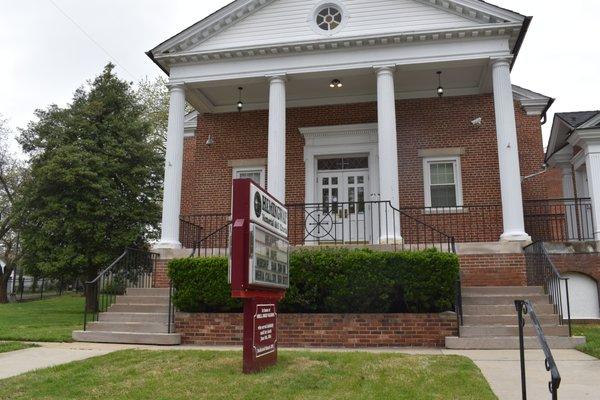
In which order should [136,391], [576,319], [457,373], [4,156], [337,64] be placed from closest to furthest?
[136,391], [457,373], [576,319], [337,64], [4,156]

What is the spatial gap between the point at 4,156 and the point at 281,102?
28206 mm

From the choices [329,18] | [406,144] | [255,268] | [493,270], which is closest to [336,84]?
[329,18]

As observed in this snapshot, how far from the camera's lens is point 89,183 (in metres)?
20.4

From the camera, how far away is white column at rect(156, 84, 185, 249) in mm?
13922

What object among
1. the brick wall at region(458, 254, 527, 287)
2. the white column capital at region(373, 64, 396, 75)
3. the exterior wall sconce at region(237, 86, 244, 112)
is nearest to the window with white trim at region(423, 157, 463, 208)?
the white column capital at region(373, 64, 396, 75)

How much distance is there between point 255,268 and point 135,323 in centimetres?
502

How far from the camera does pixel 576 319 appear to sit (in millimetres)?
13133

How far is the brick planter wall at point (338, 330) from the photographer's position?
9.62 metres

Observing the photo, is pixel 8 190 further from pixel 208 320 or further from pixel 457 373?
pixel 457 373

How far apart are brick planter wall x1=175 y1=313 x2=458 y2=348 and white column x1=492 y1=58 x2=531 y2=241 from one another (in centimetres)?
398

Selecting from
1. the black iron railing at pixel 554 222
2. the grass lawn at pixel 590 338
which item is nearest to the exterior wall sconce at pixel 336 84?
the black iron railing at pixel 554 222

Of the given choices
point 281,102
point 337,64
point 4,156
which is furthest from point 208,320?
point 4,156

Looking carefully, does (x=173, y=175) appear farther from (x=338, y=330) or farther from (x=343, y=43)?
(x=338, y=330)

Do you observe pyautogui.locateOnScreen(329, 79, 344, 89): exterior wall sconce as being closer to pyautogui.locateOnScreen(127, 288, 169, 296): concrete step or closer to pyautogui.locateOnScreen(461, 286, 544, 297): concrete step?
pyautogui.locateOnScreen(461, 286, 544, 297): concrete step
